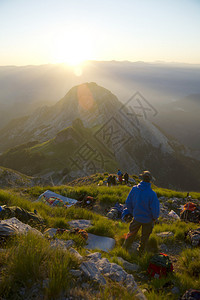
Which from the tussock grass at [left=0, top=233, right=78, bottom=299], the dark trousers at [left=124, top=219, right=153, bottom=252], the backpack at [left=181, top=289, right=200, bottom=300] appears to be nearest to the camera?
the tussock grass at [left=0, top=233, right=78, bottom=299]

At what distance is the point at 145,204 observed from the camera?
17.2ft

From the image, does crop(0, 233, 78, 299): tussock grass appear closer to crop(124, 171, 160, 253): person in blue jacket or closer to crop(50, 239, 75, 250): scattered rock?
crop(50, 239, 75, 250): scattered rock

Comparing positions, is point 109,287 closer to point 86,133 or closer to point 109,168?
point 109,168

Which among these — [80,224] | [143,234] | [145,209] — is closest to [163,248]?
[143,234]

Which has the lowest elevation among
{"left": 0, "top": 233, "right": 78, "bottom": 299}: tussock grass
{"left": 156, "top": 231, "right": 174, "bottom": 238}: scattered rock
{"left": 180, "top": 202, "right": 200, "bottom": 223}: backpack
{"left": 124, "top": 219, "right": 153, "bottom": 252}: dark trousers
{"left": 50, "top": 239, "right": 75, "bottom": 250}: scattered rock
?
{"left": 180, "top": 202, "right": 200, "bottom": 223}: backpack

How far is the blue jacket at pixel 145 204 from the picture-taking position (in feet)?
17.0

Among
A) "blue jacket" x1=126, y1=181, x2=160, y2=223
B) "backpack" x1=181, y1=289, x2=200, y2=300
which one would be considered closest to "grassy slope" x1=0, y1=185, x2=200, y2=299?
"backpack" x1=181, y1=289, x2=200, y2=300

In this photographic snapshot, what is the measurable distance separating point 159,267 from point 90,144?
6152 cm

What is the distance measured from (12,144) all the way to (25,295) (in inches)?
4198

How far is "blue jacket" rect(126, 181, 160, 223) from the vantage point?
518 centimetres

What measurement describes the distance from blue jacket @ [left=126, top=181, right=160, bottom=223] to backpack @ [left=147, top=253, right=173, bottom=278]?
1163mm

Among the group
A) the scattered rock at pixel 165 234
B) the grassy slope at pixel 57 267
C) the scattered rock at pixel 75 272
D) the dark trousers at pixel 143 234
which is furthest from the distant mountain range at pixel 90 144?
the scattered rock at pixel 75 272

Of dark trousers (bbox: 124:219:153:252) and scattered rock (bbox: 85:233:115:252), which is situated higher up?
dark trousers (bbox: 124:219:153:252)

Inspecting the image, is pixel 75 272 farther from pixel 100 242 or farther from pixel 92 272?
pixel 100 242
